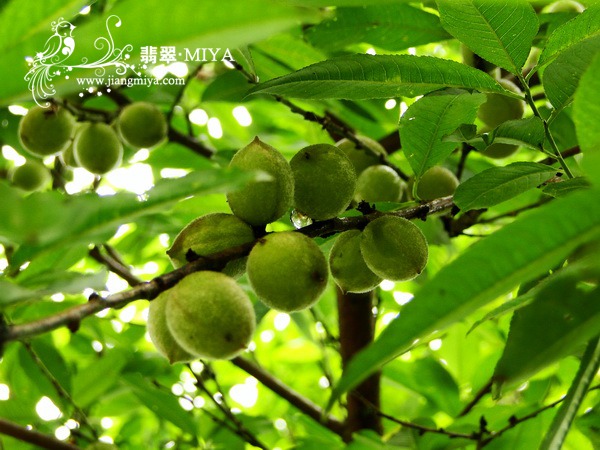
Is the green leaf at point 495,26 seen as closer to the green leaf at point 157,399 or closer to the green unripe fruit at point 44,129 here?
the green leaf at point 157,399

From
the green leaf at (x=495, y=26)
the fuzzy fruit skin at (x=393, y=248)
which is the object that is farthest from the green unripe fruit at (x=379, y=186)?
the green leaf at (x=495, y=26)

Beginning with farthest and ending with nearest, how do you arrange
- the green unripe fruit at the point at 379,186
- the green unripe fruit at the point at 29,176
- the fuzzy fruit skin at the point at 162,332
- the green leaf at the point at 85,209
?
the green unripe fruit at the point at 29,176, the green unripe fruit at the point at 379,186, the fuzzy fruit skin at the point at 162,332, the green leaf at the point at 85,209

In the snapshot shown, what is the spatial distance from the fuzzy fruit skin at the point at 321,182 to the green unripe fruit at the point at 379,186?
1.41ft

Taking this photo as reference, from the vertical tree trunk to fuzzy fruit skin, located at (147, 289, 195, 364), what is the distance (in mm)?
1044

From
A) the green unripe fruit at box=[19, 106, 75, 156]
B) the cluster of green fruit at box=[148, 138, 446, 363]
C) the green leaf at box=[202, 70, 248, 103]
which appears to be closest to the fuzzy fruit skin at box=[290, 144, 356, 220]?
the cluster of green fruit at box=[148, 138, 446, 363]

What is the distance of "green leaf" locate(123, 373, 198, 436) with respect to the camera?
1.92 m

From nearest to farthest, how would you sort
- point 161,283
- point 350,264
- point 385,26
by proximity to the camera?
1. point 161,283
2. point 350,264
3. point 385,26

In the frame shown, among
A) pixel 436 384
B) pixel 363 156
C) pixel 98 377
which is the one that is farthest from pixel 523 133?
pixel 98 377

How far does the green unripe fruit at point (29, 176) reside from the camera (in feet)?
7.88

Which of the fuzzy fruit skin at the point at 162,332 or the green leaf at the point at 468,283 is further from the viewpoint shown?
the fuzzy fruit skin at the point at 162,332

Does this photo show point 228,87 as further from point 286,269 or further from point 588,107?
point 588,107

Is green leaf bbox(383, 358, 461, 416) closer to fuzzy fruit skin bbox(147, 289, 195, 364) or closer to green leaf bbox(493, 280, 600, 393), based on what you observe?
fuzzy fruit skin bbox(147, 289, 195, 364)

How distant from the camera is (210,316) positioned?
1015 mm

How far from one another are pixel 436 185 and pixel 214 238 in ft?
3.00
